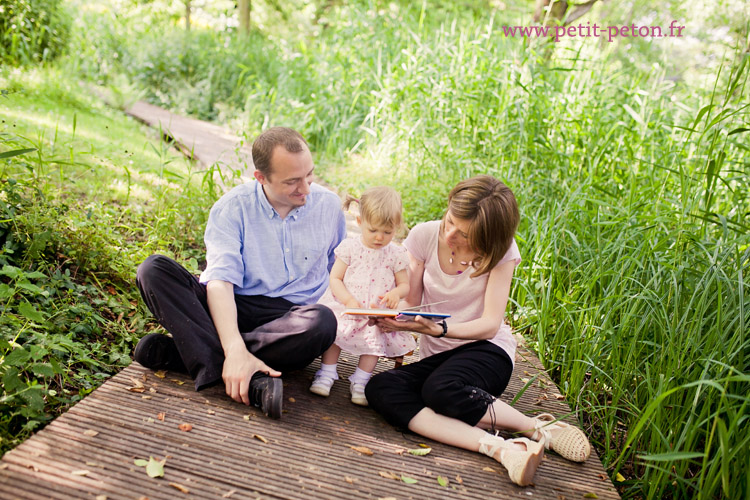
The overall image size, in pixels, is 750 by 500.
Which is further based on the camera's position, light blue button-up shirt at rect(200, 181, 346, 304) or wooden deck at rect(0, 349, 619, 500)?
light blue button-up shirt at rect(200, 181, 346, 304)

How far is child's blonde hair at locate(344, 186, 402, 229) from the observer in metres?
2.75

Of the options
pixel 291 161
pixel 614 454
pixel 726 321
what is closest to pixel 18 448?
pixel 291 161

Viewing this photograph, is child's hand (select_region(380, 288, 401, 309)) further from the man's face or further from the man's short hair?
the man's short hair

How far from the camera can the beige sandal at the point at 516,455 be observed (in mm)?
2199

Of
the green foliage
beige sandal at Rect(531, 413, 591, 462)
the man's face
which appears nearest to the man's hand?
the man's face

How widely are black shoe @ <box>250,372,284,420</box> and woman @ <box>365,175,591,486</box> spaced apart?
453 millimetres

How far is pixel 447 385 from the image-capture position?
2.47 meters

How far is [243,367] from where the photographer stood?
2418 mm

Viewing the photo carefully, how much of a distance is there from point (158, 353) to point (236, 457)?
2.31 feet

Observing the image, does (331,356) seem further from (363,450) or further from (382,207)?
(382,207)

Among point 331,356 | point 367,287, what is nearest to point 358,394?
point 331,356

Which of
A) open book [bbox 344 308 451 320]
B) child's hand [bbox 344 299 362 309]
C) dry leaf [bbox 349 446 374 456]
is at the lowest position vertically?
dry leaf [bbox 349 446 374 456]

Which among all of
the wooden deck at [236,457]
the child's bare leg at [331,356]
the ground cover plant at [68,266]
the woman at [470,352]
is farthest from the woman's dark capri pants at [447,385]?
the ground cover plant at [68,266]

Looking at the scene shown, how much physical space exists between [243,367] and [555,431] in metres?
1.37
